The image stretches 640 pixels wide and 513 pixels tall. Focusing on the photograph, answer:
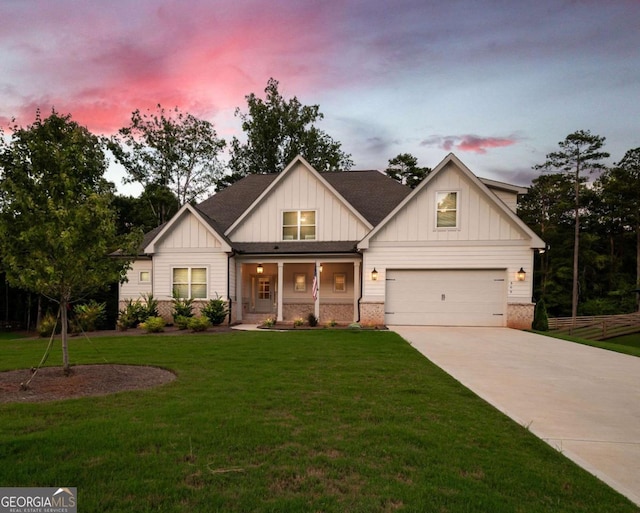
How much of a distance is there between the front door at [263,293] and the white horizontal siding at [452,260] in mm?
7220

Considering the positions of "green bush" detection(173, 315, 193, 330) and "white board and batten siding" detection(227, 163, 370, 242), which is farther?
"white board and batten siding" detection(227, 163, 370, 242)

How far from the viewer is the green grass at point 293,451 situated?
2.79 m

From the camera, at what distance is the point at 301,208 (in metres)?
18.1

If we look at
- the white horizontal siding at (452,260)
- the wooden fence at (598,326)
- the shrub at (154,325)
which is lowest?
the wooden fence at (598,326)

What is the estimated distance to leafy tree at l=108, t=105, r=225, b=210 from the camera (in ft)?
101

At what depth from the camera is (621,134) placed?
32125 millimetres

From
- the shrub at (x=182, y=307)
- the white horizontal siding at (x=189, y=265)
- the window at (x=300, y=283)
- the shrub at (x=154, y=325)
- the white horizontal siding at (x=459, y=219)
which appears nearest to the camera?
the shrub at (x=154, y=325)

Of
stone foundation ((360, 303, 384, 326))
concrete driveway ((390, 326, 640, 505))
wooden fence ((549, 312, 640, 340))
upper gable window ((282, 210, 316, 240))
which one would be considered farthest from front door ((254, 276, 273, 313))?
wooden fence ((549, 312, 640, 340))

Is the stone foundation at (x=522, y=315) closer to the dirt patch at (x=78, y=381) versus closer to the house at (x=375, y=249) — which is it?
the house at (x=375, y=249)

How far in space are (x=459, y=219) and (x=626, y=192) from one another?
27.0 m

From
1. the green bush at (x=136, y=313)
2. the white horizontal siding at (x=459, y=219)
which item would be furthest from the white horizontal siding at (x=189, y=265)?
the white horizontal siding at (x=459, y=219)

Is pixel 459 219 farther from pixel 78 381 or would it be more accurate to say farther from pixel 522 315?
pixel 78 381

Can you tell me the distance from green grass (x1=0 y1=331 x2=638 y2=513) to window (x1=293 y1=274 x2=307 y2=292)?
1449cm

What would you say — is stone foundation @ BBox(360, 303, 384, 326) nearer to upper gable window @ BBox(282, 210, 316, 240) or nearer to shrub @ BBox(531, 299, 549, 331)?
upper gable window @ BBox(282, 210, 316, 240)
